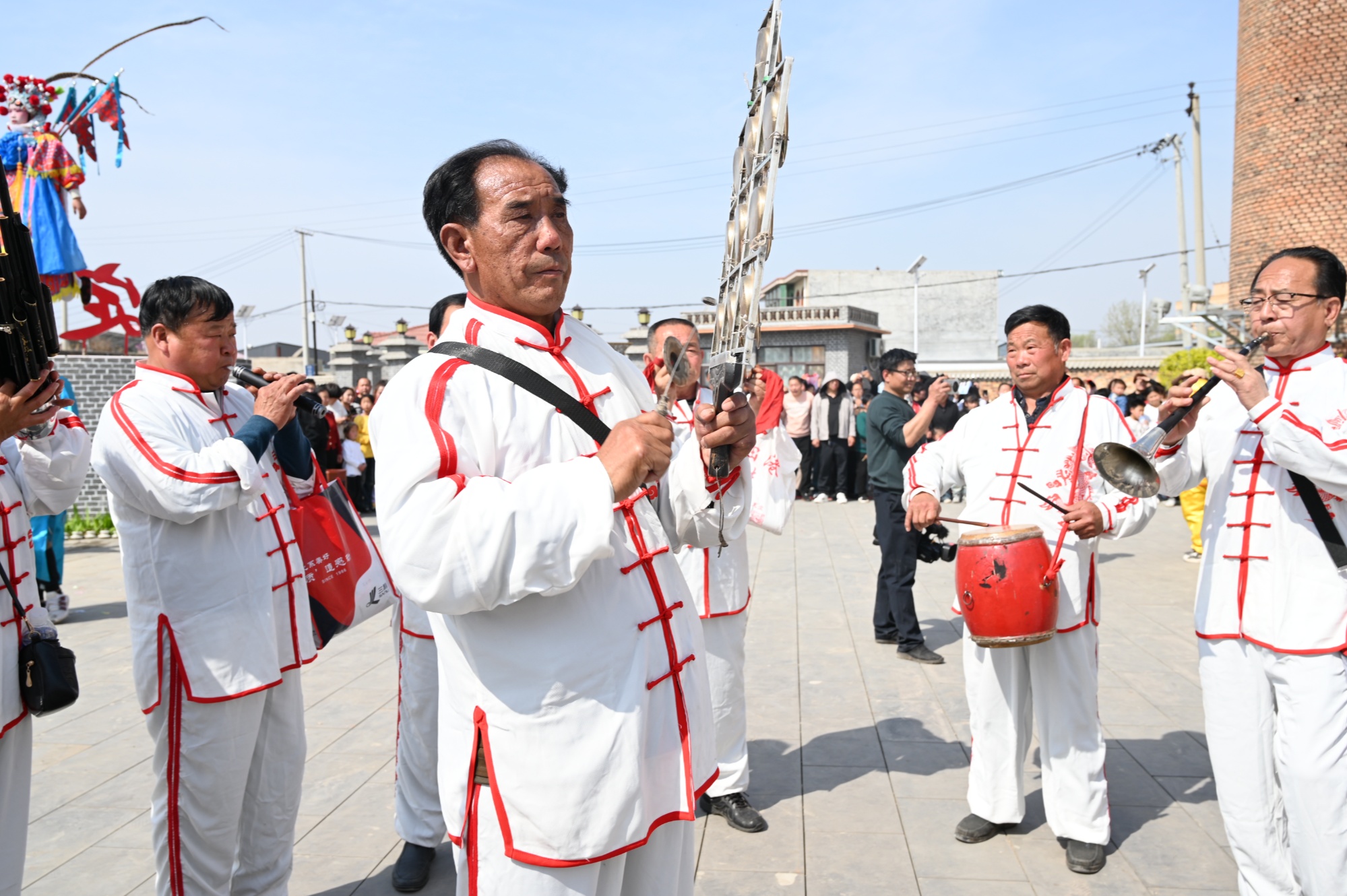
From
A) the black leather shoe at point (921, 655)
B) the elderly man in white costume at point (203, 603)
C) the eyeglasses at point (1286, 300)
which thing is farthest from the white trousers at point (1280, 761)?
the elderly man in white costume at point (203, 603)

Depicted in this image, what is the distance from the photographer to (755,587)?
8797mm

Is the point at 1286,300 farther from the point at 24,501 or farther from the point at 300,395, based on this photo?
the point at 24,501

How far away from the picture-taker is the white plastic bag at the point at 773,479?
432 centimetres

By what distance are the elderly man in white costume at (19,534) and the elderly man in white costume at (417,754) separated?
4.07 feet

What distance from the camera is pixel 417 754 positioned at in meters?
3.62

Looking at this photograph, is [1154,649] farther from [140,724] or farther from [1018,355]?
[140,724]

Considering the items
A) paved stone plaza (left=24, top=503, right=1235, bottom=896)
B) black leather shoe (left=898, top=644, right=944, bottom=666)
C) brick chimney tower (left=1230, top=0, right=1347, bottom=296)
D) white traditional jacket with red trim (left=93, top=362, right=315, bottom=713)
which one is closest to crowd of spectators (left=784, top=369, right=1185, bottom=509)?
brick chimney tower (left=1230, top=0, right=1347, bottom=296)

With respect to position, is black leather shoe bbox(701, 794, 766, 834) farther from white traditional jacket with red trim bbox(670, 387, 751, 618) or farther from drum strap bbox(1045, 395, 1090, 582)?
drum strap bbox(1045, 395, 1090, 582)

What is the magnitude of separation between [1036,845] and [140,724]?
4.73 metres

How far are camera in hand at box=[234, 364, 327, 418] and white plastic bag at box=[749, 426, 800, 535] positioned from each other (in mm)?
1877

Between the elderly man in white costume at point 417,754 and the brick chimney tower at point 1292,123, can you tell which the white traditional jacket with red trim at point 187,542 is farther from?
the brick chimney tower at point 1292,123

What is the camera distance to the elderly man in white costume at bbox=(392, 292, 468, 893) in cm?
354

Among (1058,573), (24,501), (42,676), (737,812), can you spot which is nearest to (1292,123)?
(1058,573)

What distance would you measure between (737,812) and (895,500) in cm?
355
